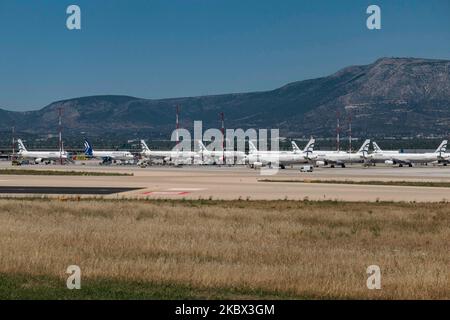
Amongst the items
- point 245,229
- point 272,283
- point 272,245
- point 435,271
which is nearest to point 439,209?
point 245,229

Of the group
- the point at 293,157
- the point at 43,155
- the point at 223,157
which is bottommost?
the point at 223,157

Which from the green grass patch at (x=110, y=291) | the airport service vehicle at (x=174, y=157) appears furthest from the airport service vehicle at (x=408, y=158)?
the green grass patch at (x=110, y=291)

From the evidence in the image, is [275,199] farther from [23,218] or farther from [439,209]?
[23,218]

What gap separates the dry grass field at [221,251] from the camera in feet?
63.2

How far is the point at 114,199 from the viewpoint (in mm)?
50938

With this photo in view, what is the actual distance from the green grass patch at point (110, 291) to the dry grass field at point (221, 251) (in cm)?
3

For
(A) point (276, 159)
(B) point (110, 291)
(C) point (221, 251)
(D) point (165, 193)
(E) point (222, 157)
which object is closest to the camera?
(B) point (110, 291)

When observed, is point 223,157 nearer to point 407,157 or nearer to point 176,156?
point 176,156

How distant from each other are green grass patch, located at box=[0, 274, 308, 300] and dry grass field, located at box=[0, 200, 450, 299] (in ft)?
Answer: 0.10

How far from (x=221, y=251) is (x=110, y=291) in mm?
8264

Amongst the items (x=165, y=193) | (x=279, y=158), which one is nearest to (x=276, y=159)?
(x=279, y=158)

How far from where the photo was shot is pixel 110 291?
18500 mm

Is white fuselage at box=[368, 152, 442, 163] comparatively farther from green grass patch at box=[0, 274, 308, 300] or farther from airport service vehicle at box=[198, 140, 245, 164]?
green grass patch at box=[0, 274, 308, 300]

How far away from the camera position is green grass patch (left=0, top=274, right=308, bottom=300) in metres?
17.8
